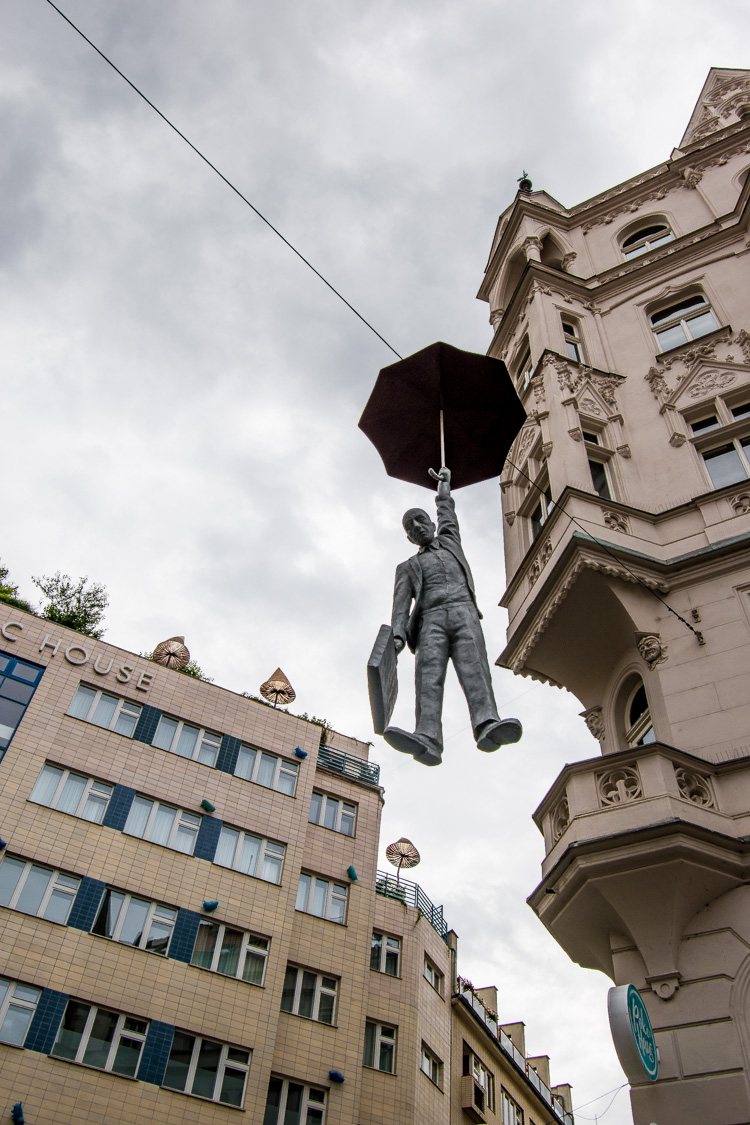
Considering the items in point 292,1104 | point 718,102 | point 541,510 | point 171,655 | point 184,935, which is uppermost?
point 718,102

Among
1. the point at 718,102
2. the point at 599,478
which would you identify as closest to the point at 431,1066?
the point at 599,478

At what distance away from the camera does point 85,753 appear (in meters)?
26.9

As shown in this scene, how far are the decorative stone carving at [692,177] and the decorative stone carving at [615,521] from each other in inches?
549

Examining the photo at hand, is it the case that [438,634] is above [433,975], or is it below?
below

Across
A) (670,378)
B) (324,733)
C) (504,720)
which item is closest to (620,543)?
(670,378)

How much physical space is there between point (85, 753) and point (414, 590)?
19.8m

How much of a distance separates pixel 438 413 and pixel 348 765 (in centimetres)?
2259

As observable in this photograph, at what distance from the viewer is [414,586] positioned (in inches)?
398

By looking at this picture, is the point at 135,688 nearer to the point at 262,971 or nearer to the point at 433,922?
the point at 262,971

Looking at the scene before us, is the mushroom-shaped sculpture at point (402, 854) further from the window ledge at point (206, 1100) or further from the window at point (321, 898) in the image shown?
the window ledge at point (206, 1100)

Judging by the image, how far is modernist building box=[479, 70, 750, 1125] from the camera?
37.0 ft

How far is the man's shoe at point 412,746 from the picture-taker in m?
8.34

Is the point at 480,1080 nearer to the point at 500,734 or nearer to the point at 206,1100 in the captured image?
the point at 206,1100

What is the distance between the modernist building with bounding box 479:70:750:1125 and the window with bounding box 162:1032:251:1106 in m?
13.8
